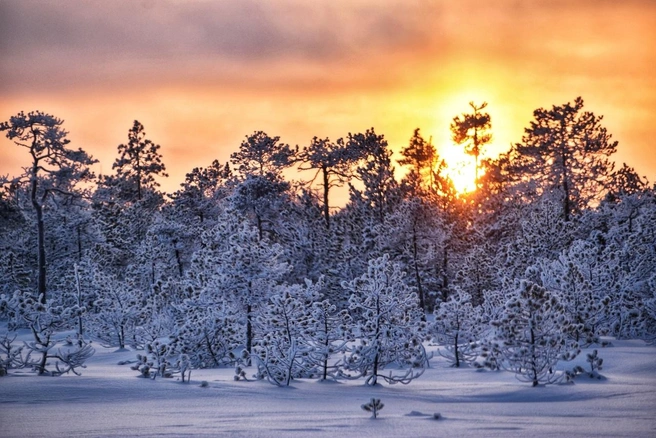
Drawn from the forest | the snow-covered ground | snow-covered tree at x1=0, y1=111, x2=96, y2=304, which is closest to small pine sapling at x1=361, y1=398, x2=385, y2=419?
the snow-covered ground

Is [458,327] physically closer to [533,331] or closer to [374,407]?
[533,331]

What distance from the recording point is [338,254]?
35.3 metres

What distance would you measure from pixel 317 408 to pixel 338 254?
1008 inches

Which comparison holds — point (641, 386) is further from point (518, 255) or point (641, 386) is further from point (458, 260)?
point (458, 260)

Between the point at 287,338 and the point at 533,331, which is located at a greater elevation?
the point at 533,331

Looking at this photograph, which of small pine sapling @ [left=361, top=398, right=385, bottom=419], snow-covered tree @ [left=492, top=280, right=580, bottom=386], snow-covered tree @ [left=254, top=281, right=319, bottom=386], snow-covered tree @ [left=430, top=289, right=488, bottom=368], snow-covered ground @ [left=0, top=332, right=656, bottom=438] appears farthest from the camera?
snow-covered tree @ [left=430, top=289, right=488, bottom=368]

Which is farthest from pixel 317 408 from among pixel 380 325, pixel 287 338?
pixel 287 338

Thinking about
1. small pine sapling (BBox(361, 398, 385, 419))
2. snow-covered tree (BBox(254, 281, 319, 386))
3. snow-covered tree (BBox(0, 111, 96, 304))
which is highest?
snow-covered tree (BBox(0, 111, 96, 304))

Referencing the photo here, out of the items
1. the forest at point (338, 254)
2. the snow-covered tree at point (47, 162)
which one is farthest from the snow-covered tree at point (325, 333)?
the snow-covered tree at point (47, 162)

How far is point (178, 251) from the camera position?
1454 inches

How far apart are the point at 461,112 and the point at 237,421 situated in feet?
125

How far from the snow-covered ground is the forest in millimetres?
1215

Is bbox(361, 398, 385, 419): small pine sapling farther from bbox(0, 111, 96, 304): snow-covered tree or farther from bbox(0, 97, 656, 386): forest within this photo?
bbox(0, 111, 96, 304): snow-covered tree

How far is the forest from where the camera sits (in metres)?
14.3
